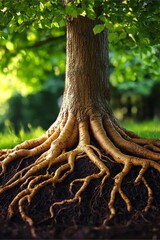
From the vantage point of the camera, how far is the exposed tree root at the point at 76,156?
5.93 metres

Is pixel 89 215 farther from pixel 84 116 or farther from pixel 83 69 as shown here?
pixel 83 69

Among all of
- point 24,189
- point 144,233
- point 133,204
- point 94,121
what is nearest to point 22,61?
point 94,121

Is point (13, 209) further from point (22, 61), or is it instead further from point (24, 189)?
point (22, 61)

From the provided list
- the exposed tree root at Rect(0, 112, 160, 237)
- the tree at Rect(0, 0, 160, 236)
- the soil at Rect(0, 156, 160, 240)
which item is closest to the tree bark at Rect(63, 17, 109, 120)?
the tree at Rect(0, 0, 160, 236)

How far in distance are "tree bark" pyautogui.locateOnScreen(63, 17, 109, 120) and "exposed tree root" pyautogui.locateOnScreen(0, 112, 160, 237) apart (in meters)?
0.19

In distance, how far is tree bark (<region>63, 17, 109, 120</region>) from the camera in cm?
700

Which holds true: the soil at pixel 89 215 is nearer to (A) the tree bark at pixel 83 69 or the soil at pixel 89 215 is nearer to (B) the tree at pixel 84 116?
(B) the tree at pixel 84 116

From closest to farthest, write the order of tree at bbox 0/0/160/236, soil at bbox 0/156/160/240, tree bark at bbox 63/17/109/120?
1. soil at bbox 0/156/160/240
2. tree at bbox 0/0/160/236
3. tree bark at bbox 63/17/109/120

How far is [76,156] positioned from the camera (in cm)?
643

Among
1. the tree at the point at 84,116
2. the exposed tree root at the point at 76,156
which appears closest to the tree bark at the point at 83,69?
the tree at the point at 84,116

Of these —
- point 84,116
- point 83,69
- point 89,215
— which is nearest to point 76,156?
point 84,116

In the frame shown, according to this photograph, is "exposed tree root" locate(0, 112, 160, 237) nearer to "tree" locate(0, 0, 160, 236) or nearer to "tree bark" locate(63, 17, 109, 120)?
"tree" locate(0, 0, 160, 236)

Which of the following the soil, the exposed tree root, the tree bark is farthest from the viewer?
the tree bark

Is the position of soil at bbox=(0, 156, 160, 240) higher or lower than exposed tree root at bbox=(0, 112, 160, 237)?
lower
